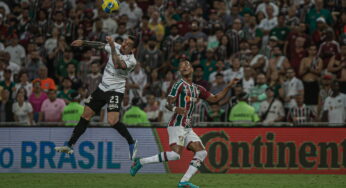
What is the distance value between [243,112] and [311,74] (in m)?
2.65

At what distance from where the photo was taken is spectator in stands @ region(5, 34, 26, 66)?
22.4m

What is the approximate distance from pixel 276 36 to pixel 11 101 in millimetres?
7862

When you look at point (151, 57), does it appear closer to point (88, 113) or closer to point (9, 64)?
point (9, 64)

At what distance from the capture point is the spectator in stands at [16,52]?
73.5 feet

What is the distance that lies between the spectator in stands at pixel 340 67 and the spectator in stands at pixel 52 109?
734 cm

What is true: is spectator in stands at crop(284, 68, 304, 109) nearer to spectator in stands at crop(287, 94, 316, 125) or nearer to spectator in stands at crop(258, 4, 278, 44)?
spectator in stands at crop(287, 94, 316, 125)

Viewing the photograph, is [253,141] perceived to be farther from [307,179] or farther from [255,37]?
[255,37]

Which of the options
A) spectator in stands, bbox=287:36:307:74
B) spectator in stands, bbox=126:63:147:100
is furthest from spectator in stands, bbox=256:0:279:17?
spectator in stands, bbox=126:63:147:100

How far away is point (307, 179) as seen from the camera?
1497 centimetres

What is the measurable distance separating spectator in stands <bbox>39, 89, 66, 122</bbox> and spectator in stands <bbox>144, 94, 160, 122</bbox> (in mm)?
2293

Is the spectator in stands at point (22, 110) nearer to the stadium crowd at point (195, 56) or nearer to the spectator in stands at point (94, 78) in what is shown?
the stadium crowd at point (195, 56)

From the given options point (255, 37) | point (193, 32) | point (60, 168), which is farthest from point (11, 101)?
point (255, 37)

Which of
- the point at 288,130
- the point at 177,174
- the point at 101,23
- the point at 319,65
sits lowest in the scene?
the point at 177,174

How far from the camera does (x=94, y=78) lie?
20.0 metres
